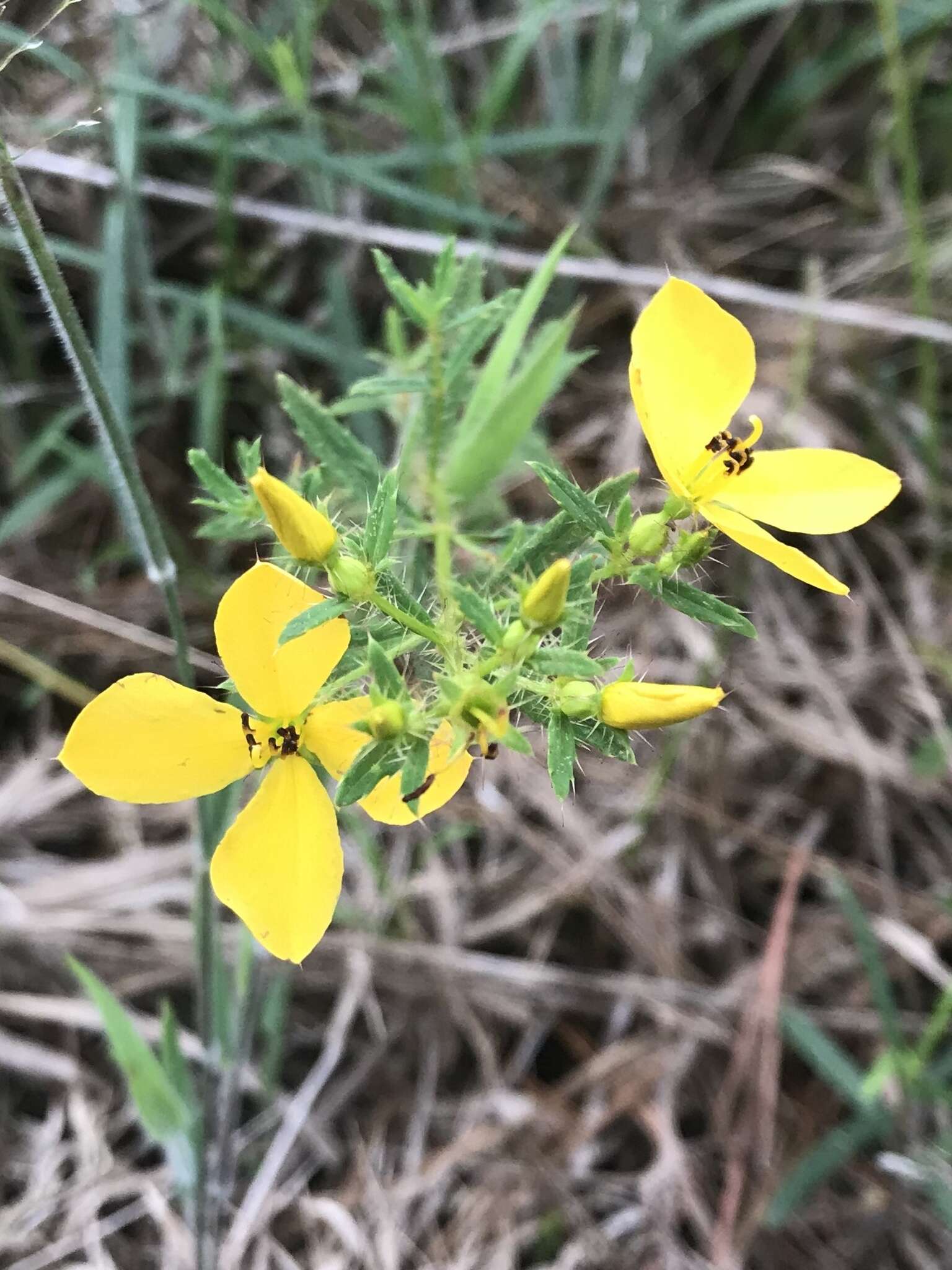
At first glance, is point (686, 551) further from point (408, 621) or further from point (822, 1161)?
point (822, 1161)

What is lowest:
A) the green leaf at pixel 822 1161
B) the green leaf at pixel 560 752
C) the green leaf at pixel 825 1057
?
the green leaf at pixel 822 1161

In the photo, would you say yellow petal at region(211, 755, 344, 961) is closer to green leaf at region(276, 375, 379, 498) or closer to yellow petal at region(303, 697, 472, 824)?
yellow petal at region(303, 697, 472, 824)

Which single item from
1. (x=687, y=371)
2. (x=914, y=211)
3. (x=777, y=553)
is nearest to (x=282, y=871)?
(x=777, y=553)

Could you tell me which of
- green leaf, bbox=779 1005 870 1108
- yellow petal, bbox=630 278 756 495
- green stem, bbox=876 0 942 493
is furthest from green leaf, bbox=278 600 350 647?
green stem, bbox=876 0 942 493

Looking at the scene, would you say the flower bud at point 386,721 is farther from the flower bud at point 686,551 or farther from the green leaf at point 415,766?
the flower bud at point 686,551

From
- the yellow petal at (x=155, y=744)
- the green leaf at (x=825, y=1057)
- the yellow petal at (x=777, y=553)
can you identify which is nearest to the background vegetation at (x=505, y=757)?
the green leaf at (x=825, y=1057)

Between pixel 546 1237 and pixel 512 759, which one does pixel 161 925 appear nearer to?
pixel 512 759

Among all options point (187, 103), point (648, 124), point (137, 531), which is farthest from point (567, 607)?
point (648, 124)
